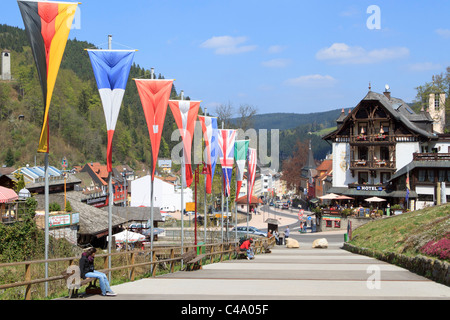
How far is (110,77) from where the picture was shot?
15539 millimetres

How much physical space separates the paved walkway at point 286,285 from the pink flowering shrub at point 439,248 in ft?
2.75

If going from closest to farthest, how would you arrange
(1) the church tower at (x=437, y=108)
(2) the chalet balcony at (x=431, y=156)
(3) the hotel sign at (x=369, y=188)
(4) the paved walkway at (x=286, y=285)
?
(4) the paved walkway at (x=286, y=285), (2) the chalet balcony at (x=431, y=156), (3) the hotel sign at (x=369, y=188), (1) the church tower at (x=437, y=108)

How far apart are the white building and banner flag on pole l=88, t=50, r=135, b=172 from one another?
78.3 metres

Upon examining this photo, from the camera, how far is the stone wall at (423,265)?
14.4 metres

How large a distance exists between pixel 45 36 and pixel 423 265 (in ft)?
40.1

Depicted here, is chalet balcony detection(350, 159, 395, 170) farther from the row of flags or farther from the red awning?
the row of flags

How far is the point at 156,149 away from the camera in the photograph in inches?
709

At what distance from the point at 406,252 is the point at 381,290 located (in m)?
7.50

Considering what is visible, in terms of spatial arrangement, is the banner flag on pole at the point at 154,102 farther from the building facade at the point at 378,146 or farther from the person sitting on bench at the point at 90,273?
the building facade at the point at 378,146

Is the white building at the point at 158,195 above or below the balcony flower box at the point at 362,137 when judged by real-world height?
below

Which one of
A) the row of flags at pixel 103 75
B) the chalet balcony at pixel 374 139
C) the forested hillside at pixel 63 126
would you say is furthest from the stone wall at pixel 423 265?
the forested hillside at pixel 63 126

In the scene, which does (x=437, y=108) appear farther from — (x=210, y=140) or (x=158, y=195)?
(x=210, y=140)
